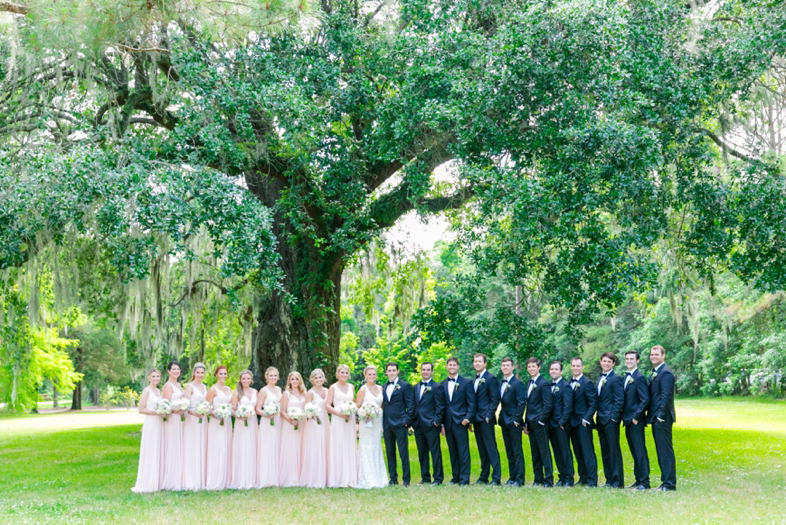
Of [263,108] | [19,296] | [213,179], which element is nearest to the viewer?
[213,179]

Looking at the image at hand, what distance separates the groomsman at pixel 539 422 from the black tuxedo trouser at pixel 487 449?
44 cm

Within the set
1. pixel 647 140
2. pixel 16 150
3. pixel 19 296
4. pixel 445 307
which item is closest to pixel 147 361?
pixel 19 296

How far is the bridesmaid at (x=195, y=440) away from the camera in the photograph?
8961 millimetres

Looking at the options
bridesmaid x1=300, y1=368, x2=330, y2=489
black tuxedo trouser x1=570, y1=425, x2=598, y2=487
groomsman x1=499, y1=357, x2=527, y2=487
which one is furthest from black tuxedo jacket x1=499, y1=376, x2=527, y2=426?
bridesmaid x1=300, y1=368, x2=330, y2=489

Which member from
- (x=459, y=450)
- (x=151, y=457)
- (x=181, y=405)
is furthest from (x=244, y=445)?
(x=459, y=450)

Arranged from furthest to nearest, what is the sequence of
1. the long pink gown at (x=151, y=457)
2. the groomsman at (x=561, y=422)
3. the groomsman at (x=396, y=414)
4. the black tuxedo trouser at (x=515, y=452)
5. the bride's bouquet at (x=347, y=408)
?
1. the groomsman at (x=396, y=414)
2. the bride's bouquet at (x=347, y=408)
3. the black tuxedo trouser at (x=515, y=452)
4. the groomsman at (x=561, y=422)
5. the long pink gown at (x=151, y=457)

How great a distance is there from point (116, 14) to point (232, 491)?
5765 mm

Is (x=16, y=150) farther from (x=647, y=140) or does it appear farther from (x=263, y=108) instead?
(x=647, y=140)

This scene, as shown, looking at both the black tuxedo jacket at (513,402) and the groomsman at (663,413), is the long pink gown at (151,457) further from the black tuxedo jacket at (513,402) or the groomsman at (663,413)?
the groomsman at (663,413)

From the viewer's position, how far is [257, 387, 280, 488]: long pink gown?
9234 mm

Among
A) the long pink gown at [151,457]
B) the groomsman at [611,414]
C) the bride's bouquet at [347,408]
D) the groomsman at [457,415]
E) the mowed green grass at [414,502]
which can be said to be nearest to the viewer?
the mowed green grass at [414,502]

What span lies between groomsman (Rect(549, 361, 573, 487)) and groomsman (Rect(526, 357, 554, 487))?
87 mm

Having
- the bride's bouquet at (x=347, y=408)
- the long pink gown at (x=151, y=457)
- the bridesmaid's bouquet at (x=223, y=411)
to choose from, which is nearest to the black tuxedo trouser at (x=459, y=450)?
the bride's bouquet at (x=347, y=408)

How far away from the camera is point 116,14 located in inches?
354
